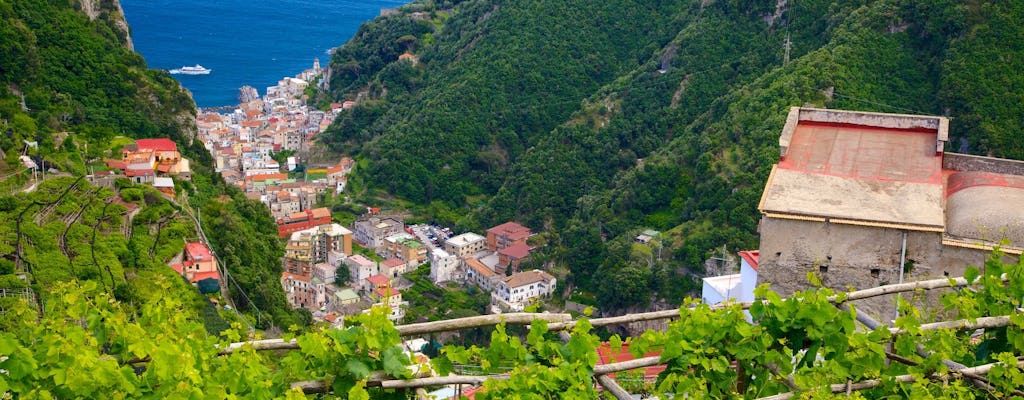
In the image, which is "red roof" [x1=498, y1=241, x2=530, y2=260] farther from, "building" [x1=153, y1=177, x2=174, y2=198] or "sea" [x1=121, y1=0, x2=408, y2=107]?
"sea" [x1=121, y1=0, x2=408, y2=107]

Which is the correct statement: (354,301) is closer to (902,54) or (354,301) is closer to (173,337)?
(902,54)

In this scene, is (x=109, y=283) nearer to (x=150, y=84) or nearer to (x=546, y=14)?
(x=150, y=84)

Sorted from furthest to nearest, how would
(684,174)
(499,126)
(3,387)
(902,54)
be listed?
(499,126)
(684,174)
(902,54)
(3,387)

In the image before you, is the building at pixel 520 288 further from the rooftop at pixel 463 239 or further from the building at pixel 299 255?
the building at pixel 299 255

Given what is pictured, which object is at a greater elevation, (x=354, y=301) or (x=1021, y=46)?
(x=1021, y=46)

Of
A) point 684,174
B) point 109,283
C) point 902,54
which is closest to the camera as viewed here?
point 109,283

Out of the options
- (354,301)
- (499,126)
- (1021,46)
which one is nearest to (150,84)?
(354,301)

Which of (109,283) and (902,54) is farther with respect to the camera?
(902,54)

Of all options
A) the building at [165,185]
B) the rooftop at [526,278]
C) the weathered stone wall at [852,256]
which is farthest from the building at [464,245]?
the weathered stone wall at [852,256]

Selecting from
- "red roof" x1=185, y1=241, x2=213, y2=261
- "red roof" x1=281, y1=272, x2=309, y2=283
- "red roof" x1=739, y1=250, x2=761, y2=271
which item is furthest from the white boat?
"red roof" x1=739, y1=250, x2=761, y2=271

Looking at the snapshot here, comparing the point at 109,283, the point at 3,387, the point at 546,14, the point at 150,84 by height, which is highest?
the point at 546,14
